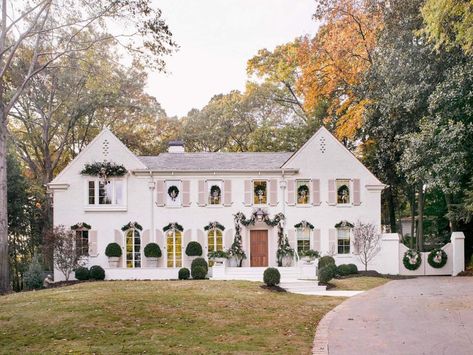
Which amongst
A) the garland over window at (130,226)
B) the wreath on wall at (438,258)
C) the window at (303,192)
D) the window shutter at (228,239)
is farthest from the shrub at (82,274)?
the wreath on wall at (438,258)

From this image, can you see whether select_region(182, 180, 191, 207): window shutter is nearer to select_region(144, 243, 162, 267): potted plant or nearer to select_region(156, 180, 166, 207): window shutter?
select_region(156, 180, 166, 207): window shutter

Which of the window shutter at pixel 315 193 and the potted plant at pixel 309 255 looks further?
the window shutter at pixel 315 193

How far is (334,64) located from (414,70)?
617 centimetres

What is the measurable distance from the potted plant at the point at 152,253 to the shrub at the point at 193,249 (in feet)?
4.76

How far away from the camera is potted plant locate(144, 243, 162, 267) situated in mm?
25547

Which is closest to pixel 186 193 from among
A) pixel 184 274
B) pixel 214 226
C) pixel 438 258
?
pixel 214 226

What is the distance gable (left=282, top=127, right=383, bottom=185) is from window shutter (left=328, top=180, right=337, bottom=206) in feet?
1.10

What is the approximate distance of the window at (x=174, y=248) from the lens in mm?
26109

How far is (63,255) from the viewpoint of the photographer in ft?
78.4

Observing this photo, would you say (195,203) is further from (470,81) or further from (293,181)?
(470,81)

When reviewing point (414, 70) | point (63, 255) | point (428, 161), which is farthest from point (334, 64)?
point (63, 255)

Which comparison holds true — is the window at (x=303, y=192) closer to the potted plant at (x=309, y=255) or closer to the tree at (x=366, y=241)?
the tree at (x=366, y=241)

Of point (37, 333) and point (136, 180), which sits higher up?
point (136, 180)

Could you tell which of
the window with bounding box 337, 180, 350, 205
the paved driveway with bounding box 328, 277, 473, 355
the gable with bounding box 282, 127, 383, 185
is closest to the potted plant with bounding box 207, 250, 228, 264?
the gable with bounding box 282, 127, 383, 185
